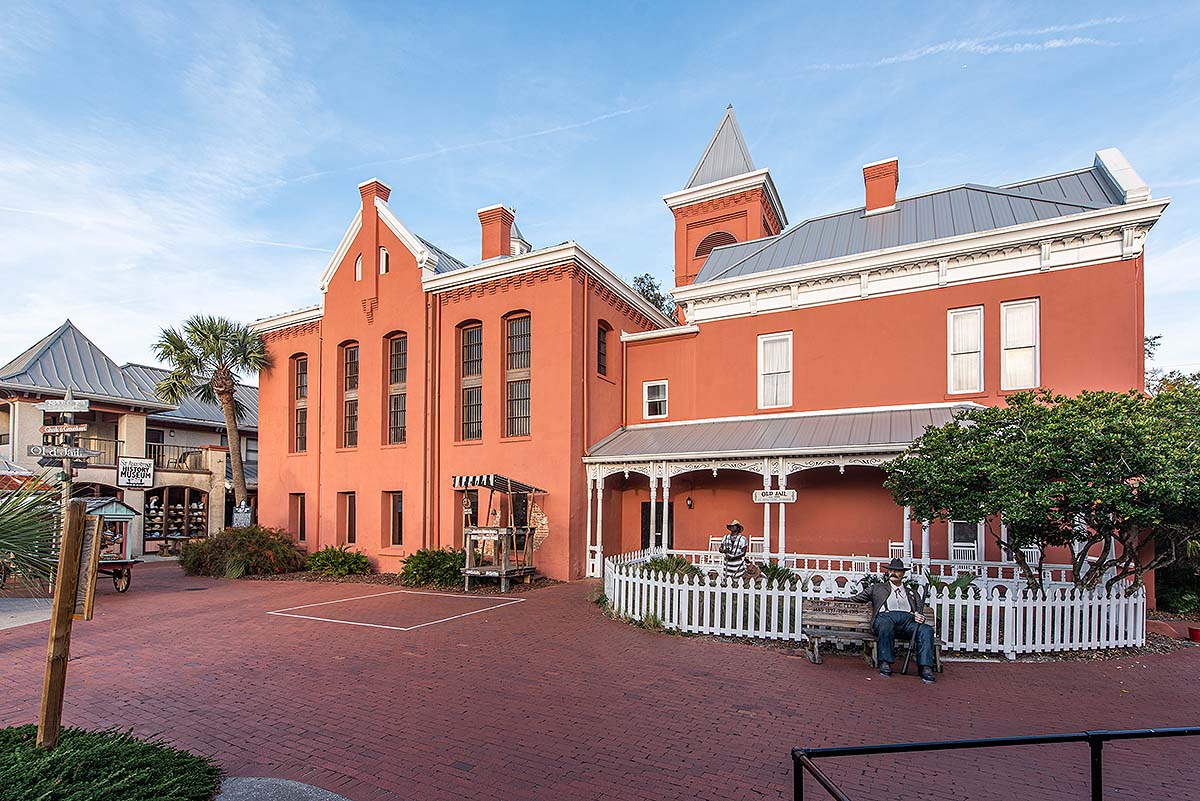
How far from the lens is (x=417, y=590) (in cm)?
1625

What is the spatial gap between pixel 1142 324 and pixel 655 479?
1111 centimetres

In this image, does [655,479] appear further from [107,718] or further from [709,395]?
[107,718]

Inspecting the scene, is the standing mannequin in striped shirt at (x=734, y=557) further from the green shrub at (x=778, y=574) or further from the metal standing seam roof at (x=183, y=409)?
the metal standing seam roof at (x=183, y=409)

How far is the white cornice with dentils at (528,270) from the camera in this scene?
1788 centimetres

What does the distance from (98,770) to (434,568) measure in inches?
496

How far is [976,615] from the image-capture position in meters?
11.0

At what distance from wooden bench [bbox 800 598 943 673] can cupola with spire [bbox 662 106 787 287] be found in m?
18.0

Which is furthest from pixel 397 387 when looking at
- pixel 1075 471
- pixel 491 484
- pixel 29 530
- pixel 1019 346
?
pixel 1075 471

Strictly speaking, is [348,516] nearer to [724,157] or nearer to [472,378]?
[472,378]

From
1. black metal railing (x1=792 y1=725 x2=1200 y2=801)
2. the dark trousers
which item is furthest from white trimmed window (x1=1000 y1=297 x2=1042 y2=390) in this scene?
black metal railing (x1=792 y1=725 x2=1200 y2=801)

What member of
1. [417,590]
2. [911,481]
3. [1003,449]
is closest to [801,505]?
[911,481]

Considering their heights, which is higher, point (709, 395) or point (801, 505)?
point (709, 395)

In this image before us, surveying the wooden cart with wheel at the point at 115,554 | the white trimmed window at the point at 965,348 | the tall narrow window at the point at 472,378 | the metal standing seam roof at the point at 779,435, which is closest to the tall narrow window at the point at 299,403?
the wooden cart with wheel at the point at 115,554

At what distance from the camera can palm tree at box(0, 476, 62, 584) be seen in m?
4.60
